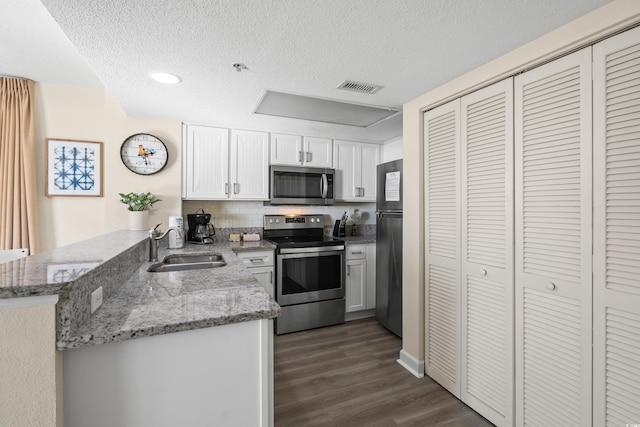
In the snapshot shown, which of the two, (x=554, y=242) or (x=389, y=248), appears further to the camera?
(x=389, y=248)

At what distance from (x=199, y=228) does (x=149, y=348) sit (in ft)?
7.23

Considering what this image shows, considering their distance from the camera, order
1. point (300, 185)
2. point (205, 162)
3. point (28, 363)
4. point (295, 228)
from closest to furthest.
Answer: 1. point (28, 363)
2. point (205, 162)
3. point (300, 185)
4. point (295, 228)

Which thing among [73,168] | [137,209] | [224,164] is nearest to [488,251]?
[224,164]

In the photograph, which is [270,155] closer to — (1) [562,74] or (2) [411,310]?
(2) [411,310]

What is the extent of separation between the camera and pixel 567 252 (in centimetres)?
138

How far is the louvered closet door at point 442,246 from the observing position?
77.3 inches

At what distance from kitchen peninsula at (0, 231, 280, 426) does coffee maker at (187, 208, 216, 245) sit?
1.76 metres

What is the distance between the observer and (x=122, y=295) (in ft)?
4.09

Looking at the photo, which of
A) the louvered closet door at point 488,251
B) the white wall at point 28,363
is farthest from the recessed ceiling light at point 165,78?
the louvered closet door at point 488,251

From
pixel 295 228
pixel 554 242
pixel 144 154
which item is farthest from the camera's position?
pixel 295 228

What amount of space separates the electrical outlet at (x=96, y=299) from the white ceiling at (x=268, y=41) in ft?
3.93

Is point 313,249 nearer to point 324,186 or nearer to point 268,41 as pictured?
point 324,186

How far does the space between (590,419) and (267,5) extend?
2306 mm

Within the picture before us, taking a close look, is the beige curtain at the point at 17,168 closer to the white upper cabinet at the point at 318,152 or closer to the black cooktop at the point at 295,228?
the black cooktop at the point at 295,228
